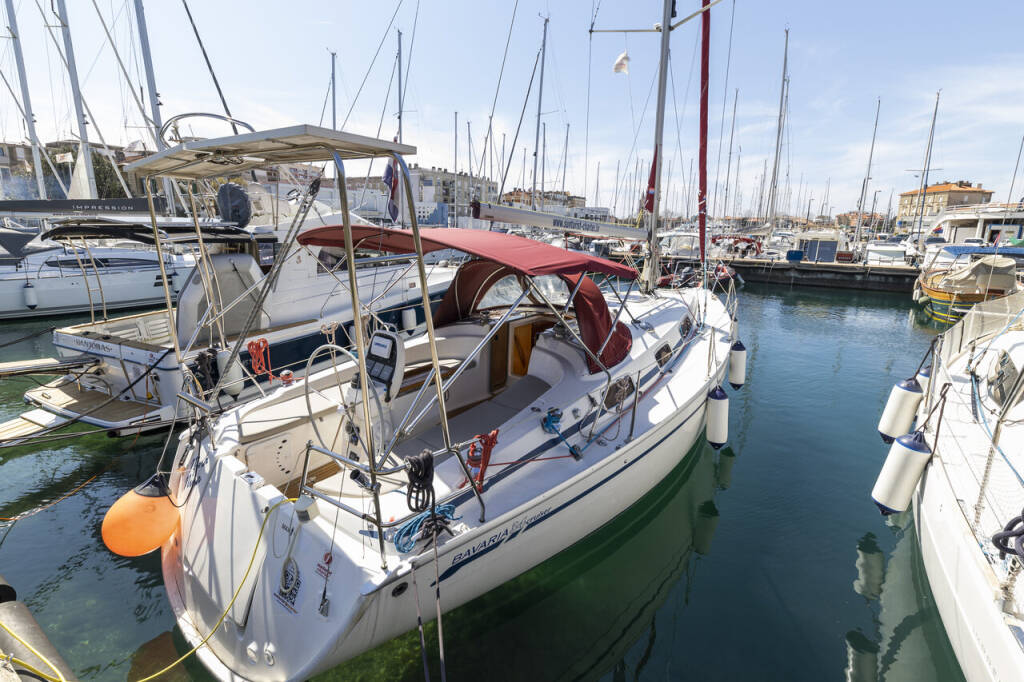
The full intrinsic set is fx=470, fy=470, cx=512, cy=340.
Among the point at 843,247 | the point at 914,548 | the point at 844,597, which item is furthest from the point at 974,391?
the point at 843,247

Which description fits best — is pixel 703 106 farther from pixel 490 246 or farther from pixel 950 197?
pixel 950 197

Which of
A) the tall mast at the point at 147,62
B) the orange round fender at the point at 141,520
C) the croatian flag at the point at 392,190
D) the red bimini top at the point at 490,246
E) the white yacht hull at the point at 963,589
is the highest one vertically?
the tall mast at the point at 147,62

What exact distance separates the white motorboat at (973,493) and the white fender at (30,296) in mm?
19483

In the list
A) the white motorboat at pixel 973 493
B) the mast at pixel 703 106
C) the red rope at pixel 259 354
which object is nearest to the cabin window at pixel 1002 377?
the white motorboat at pixel 973 493

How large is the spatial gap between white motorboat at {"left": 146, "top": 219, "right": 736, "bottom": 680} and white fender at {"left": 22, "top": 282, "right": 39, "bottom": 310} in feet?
47.4

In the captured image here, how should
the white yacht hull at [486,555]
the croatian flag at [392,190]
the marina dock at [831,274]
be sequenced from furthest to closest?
the marina dock at [831,274], the croatian flag at [392,190], the white yacht hull at [486,555]

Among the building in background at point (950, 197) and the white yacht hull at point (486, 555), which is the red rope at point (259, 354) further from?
the building in background at point (950, 197)

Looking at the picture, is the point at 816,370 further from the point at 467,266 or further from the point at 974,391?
the point at 467,266

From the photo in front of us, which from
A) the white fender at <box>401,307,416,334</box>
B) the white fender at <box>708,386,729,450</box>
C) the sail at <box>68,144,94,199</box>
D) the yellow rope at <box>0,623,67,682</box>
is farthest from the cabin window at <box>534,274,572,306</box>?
the sail at <box>68,144,94,199</box>

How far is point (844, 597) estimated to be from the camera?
13.9 feet

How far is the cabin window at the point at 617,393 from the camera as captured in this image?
15.4 feet

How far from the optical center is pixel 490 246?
3.78m

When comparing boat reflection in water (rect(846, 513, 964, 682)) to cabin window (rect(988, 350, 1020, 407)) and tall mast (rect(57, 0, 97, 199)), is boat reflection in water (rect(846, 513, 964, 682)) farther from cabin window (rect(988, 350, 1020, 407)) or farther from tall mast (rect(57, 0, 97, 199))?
tall mast (rect(57, 0, 97, 199))

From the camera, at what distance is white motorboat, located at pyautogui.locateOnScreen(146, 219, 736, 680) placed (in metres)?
2.80
